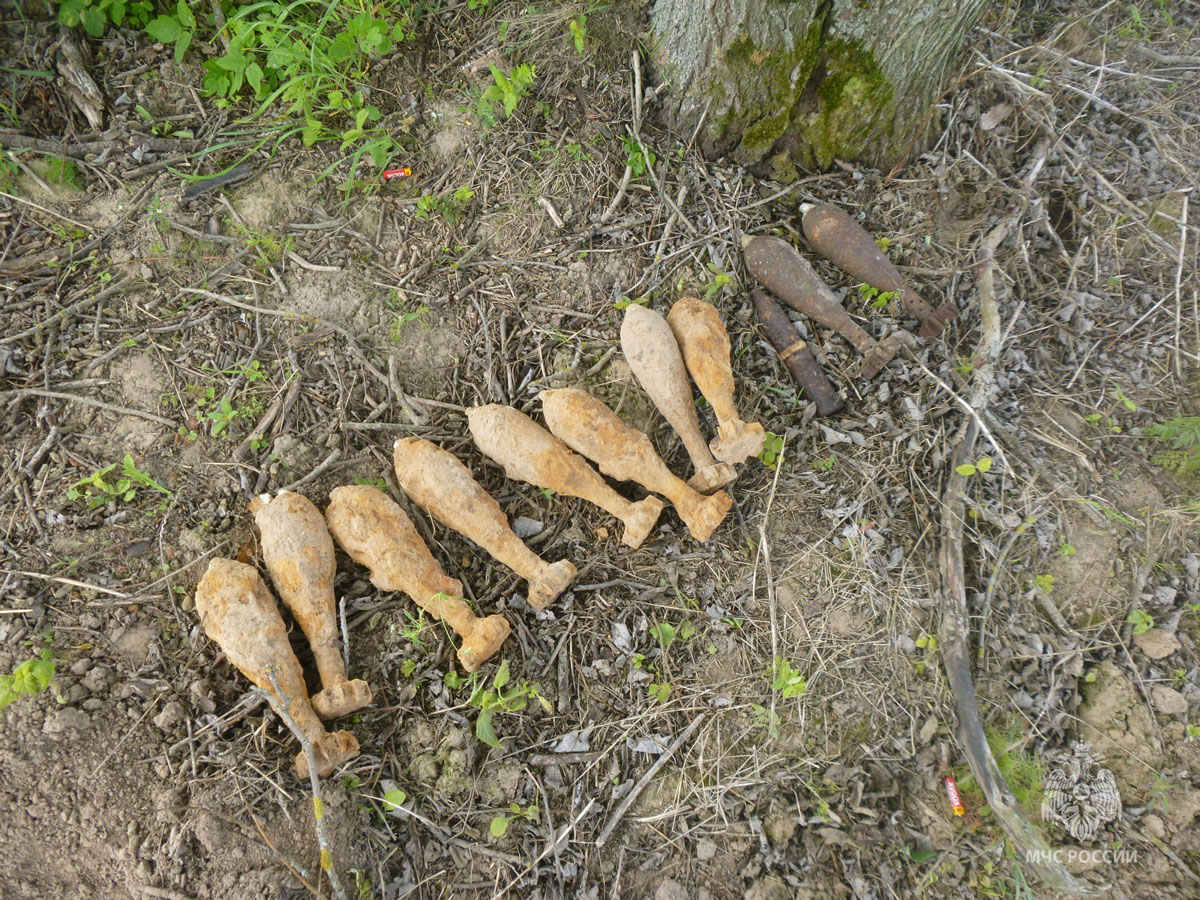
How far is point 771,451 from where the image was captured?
2.68 m

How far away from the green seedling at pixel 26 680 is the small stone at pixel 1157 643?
157 inches

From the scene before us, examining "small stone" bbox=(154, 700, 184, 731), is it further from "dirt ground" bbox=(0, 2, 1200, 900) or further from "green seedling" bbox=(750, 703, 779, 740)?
"green seedling" bbox=(750, 703, 779, 740)

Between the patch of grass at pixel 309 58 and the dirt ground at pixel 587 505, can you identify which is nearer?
the dirt ground at pixel 587 505

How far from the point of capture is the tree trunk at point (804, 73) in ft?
8.89

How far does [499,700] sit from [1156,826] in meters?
2.41

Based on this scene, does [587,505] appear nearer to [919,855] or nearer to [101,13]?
[919,855]

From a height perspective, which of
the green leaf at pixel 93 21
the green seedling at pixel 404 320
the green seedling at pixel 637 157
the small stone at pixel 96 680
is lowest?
the small stone at pixel 96 680

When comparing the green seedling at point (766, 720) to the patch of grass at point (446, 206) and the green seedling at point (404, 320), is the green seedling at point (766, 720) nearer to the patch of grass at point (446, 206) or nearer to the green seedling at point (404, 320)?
the green seedling at point (404, 320)

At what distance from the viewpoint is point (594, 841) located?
225 centimetres

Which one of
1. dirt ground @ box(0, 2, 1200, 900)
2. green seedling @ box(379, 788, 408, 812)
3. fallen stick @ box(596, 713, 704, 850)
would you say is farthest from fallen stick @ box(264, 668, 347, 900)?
fallen stick @ box(596, 713, 704, 850)

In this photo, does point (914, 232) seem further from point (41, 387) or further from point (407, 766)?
point (41, 387)

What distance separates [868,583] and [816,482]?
447 millimetres

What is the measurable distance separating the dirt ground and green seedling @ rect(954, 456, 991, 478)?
10 cm

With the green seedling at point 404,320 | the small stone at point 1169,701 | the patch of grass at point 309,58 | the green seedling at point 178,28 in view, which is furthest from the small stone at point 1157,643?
the green seedling at point 178,28
